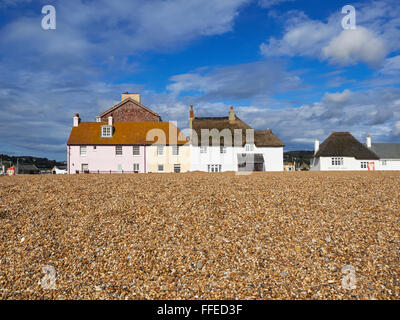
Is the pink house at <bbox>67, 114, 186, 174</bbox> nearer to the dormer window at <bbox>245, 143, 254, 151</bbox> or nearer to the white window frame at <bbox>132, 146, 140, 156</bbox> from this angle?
the white window frame at <bbox>132, 146, 140, 156</bbox>

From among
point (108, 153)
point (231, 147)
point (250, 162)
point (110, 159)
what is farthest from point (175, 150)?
point (250, 162)

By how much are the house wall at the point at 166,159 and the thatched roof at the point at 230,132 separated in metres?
2.74

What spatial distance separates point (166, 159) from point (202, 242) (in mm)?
28090

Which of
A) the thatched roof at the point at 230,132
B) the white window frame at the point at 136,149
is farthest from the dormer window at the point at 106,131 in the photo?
the thatched roof at the point at 230,132

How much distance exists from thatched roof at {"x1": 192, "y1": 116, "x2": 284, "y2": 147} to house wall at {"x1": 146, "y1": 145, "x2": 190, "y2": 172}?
9.00ft

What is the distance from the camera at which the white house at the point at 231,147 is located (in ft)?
121

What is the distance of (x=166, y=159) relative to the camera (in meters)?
36.2

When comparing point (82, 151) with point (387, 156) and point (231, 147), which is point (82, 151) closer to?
point (231, 147)

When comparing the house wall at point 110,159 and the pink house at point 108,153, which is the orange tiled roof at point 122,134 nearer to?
the pink house at point 108,153

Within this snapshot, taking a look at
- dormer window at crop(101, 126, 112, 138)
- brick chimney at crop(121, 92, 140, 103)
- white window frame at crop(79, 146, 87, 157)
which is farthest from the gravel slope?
brick chimney at crop(121, 92, 140, 103)

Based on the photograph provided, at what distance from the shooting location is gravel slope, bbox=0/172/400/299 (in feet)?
22.7

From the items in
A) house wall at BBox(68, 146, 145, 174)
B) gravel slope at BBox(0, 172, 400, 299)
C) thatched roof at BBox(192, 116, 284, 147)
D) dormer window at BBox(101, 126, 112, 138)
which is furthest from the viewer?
thatched roof at BBox(192, 116, 284, 147)
